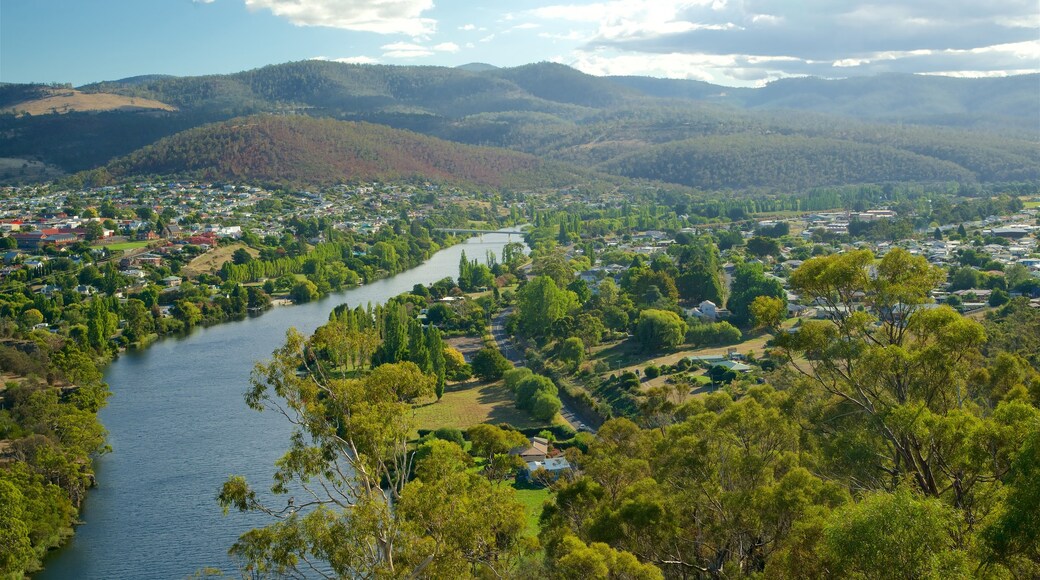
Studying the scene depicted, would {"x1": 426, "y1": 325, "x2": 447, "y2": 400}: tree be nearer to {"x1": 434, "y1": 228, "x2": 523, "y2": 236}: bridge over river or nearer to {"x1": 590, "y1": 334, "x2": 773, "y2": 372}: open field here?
{"x1": 590, "y1": 334, "x2": 773, "y2": 372}: open field

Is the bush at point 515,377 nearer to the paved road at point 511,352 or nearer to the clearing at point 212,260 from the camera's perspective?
the paved road at point 511,352

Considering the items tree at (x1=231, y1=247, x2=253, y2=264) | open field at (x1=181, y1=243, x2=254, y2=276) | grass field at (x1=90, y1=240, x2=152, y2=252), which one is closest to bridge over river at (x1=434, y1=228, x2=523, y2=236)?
open field at (x1=181, y1=243, x2=254, y2=276)

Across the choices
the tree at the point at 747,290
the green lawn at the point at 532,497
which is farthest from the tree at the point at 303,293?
the green lawn at the point at 532,497

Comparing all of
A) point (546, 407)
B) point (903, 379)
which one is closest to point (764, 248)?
point (546, 407)

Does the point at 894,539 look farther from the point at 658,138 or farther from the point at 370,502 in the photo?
the point at 658,138

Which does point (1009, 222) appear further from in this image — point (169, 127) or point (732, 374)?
point (169, 127)
